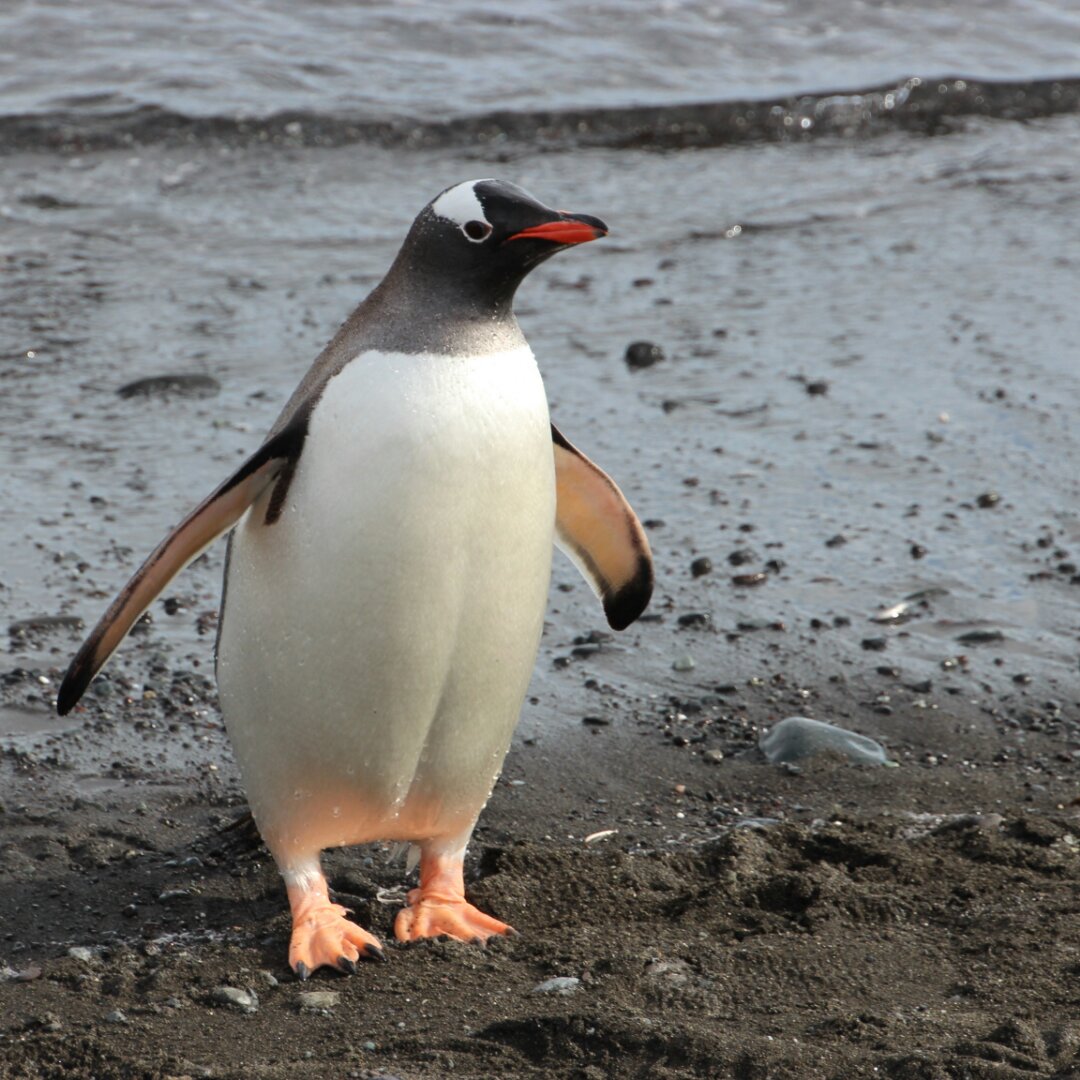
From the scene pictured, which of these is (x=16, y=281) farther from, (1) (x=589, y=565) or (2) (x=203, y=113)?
(1) (x=589, y=565)

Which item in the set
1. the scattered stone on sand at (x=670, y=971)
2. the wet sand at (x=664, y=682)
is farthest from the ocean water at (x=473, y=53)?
the scattered stone on sand at (x=670, y=971)

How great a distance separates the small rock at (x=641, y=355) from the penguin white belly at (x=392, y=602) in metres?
3.76

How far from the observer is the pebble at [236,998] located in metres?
3.07

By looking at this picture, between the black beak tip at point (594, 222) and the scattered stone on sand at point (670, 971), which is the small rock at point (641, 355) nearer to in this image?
the black beak tip at point (594, 222)

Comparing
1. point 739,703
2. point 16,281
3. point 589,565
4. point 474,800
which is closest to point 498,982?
point 474,800

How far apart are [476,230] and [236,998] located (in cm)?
151

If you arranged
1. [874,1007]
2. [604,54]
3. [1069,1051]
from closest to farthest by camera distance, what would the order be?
[1069,1051]
[874,1007]
[604,54]

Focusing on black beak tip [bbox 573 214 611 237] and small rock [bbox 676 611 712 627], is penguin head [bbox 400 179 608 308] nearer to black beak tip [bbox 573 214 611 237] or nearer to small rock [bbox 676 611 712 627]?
black beak tip [bbox 573 214 611 237]

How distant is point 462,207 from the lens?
10.9ft

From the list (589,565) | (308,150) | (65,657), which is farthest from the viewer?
(308,150)

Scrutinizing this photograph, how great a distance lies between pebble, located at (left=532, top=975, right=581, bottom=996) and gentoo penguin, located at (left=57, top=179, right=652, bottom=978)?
0.36m

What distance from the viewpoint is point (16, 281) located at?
8.11m

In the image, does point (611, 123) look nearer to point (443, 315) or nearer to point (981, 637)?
point (981, 637)

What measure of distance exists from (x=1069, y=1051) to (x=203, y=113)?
10096 mm
